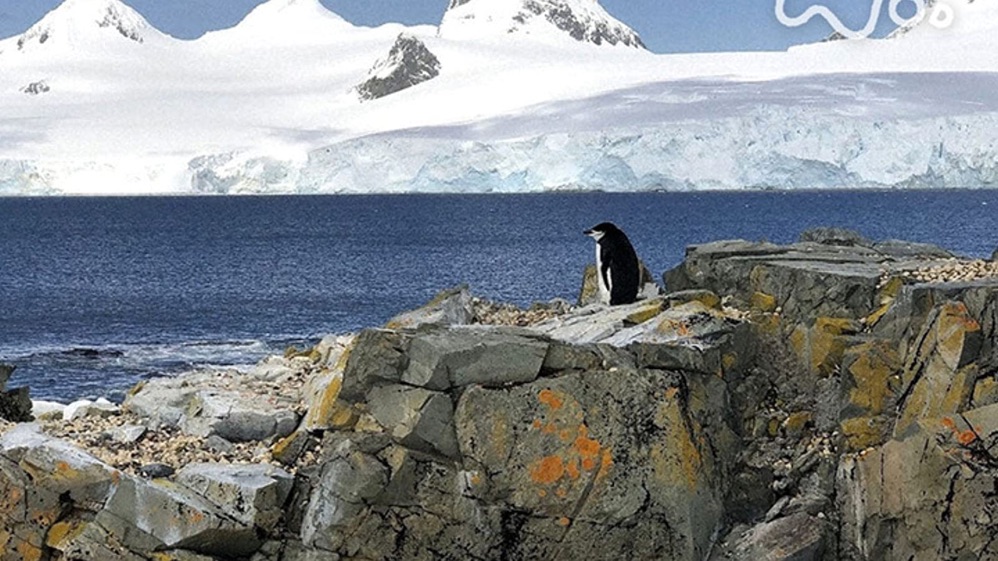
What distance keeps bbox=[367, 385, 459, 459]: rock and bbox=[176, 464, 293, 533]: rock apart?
1330 mm

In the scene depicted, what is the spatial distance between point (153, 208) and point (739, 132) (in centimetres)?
7739

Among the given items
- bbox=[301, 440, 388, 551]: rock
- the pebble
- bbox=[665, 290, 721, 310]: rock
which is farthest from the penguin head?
bbox=[301, 440, 388, 551]: rock

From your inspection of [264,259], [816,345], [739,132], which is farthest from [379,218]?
[816,345]

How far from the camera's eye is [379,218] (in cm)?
13112

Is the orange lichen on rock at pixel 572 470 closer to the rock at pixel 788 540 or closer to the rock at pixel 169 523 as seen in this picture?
the rock at pixel 788 540

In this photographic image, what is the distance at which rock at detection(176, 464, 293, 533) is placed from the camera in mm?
13086

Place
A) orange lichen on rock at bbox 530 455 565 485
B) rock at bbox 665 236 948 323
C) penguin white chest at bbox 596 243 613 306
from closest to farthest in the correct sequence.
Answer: orange lichen on rock at bbox 530 455 565 485 → rock at bbox 665 236 948 323 → penguin white chest at bbox 596 243 613 306

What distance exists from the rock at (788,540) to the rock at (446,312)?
5.81 meters

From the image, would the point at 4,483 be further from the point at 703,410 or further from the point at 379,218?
the point at 379,218

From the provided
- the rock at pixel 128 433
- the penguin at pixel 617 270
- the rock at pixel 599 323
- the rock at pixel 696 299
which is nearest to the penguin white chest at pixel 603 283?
the penguin at pixel 617 270

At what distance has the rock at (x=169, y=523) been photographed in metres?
12.9

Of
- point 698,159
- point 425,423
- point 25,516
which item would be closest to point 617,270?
point 425,423

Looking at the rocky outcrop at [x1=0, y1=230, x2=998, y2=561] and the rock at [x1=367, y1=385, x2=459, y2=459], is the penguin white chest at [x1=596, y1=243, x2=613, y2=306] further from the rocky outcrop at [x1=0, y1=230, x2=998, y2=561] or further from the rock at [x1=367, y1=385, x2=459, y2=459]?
the rock at [x1=367, y1=385, x2=459, y2=459]

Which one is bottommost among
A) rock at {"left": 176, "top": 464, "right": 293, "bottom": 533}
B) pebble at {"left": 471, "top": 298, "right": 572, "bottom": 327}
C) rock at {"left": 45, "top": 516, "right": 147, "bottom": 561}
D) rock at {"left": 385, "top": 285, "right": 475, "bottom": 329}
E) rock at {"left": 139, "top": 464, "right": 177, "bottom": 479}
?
→ rock at {"left": 45, "top": 516, "right": 147, "bottom": 561}
